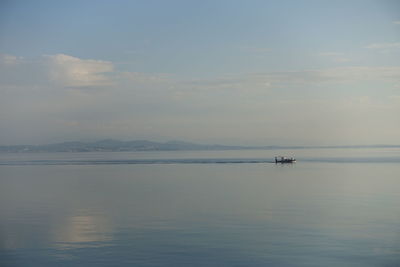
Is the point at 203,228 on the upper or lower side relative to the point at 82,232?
upper

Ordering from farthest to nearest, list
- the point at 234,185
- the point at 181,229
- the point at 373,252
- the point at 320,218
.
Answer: the point at 234,185
the point at 320,218
the point at 181,229
the point at 373,252

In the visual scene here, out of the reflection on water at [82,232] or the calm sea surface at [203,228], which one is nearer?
the calm sea surface at [203,228]

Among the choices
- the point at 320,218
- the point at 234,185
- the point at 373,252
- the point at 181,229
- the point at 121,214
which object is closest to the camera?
the point at 373,252

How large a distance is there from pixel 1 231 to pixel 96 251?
684cm

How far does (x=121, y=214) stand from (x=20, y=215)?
5539 mm

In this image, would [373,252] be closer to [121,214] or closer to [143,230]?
[143,230]

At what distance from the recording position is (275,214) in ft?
87.6

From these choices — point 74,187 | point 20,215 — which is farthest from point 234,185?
point 20,215

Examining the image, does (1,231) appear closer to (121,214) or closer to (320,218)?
(121,214)

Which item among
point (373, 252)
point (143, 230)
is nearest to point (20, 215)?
point (143, 230)

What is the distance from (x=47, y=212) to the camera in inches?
1121

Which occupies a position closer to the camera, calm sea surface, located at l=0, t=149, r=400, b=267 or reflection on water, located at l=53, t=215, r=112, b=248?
calm sea surface, located at l=0, t=149, r=400, b=267

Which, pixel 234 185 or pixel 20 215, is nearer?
pixel 20 215

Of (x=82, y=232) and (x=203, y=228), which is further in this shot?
(x=203, y=228)
